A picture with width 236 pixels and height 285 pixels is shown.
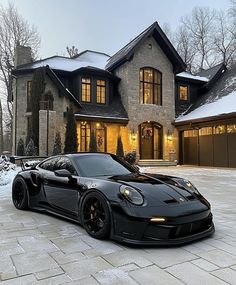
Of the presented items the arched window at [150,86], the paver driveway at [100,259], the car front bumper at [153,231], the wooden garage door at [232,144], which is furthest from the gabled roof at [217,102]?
the paver driveway at [100,259]

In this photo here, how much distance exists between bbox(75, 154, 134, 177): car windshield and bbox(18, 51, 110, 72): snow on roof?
1363cm

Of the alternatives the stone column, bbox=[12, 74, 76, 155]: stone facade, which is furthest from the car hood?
bbox=[12, 74, 76, 155]: stone facade

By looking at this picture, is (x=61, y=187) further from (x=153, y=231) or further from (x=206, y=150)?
(x=206, y=150)

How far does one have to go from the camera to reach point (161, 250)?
319 centimetres

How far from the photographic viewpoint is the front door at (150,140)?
18.9 m

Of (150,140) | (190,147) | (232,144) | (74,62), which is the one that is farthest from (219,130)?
(74,62)

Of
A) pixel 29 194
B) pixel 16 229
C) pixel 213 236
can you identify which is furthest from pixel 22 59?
pixel 213 236

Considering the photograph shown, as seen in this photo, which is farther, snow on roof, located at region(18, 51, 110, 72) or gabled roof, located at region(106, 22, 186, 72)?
snow on roof, located at region(18, 51, 110, 72)

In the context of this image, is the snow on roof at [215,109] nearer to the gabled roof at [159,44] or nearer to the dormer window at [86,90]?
the gabled roof at [159,44]

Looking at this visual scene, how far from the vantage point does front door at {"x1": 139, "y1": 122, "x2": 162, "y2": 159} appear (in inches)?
745

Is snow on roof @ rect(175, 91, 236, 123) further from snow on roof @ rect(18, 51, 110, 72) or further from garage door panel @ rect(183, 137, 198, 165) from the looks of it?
snow on roof @ rect(18, 51, 110, 72)

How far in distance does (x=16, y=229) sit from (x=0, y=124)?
27621mm

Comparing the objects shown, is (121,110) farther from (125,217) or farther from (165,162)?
(125,217)

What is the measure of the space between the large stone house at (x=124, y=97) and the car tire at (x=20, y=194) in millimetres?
10116
